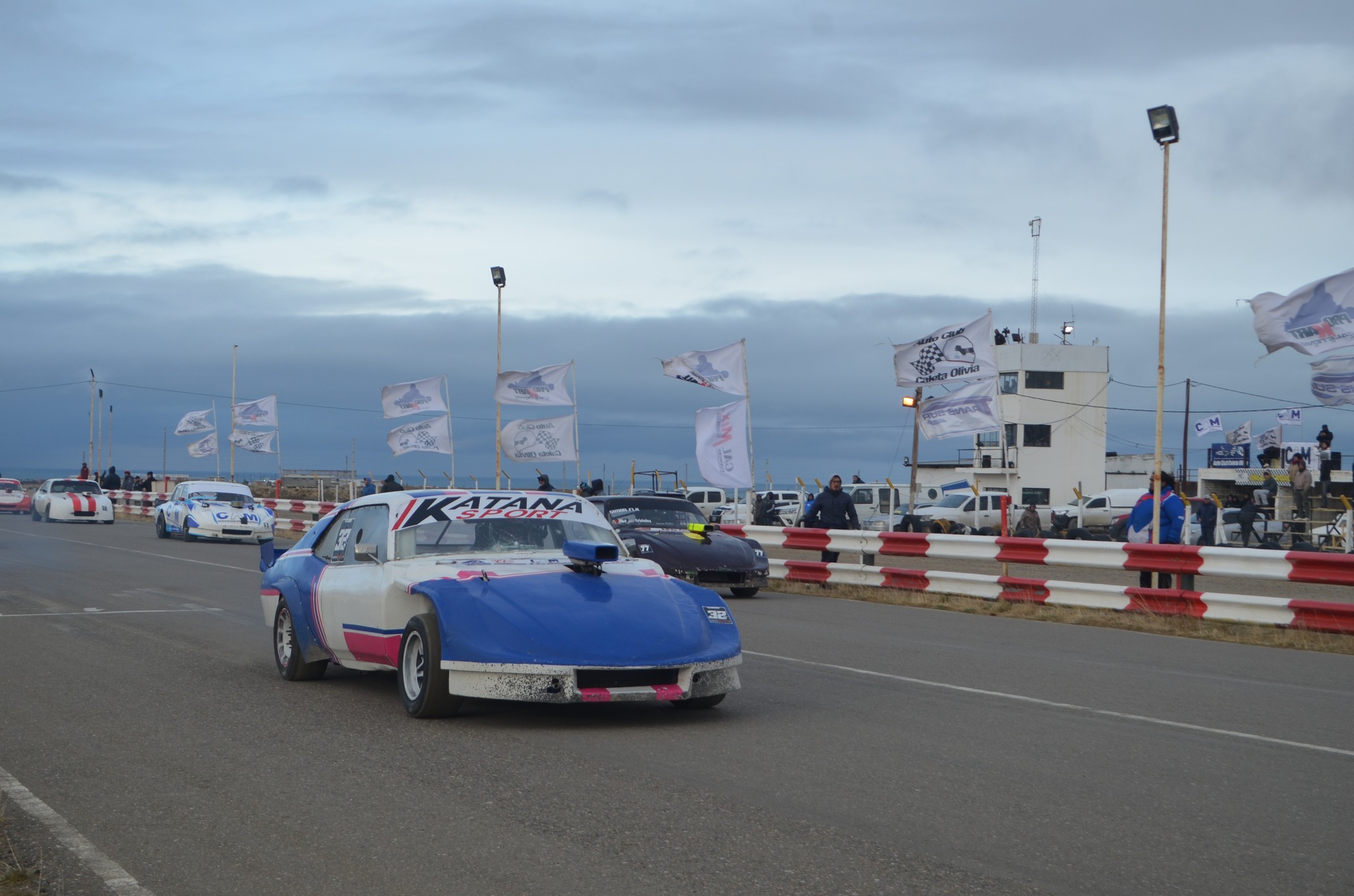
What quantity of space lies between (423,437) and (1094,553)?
64.6 feet

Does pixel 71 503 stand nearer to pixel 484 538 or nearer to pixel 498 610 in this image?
pixel 484 538

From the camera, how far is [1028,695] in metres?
8.93

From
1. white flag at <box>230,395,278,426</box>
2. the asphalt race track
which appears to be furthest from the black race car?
white flag at <box>230,395,278,426</box>

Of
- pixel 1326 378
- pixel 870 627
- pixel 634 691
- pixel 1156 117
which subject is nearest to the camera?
pixel 634 691

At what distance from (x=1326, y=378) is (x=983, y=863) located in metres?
12.0

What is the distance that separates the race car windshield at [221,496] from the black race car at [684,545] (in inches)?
627

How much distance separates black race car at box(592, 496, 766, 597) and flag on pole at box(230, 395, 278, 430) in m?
24.9

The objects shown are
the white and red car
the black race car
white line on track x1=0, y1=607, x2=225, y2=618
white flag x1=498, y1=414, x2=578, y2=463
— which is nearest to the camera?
white line on track x1=0, y1=607, x2=225, y2=618

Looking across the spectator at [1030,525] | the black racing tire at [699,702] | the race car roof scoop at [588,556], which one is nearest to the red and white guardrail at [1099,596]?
the black racing tire at [699,702]

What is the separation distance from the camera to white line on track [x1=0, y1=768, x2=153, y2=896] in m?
4.41

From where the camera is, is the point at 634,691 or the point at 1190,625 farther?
the point at 1190,625

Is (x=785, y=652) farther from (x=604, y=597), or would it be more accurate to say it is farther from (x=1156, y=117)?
(x=1156, y=117)

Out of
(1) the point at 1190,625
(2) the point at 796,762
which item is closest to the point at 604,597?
(2) the point at 796,762

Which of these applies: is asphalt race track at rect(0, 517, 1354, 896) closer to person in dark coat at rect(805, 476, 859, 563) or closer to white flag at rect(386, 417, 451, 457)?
person in dark coat at rect(805, 476, 859, 563)
